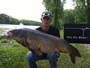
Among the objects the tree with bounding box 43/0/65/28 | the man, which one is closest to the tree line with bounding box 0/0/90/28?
the tree with bounding box 43/0/65/28

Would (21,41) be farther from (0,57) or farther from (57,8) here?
(57,8)

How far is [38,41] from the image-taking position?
2311mm

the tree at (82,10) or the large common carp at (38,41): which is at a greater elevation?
the tree at (82,10)

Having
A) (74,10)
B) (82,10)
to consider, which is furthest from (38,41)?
(74,10)

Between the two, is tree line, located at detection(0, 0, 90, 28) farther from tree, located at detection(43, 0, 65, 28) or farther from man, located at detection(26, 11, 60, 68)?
man, located at detection(26, 11, 60, 68)

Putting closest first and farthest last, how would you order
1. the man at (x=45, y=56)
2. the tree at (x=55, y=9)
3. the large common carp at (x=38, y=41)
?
the large common carp at (x=38, y=41)
the man at (x=45, y=56)
the tree at (x=55, y=9)

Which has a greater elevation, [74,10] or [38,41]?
[74,10]

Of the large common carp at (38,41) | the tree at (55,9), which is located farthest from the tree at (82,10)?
the large common carp at (38,41)

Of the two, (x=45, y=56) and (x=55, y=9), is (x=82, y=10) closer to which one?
(x=55, y=9)

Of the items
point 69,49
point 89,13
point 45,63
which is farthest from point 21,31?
point 89,13

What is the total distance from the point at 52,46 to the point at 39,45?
0.22 metres

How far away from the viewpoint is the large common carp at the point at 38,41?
7.56ft

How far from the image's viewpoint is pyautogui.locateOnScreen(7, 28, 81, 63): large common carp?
2.30 m

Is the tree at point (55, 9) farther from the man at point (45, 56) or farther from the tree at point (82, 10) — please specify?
the man at point (45, 56)
